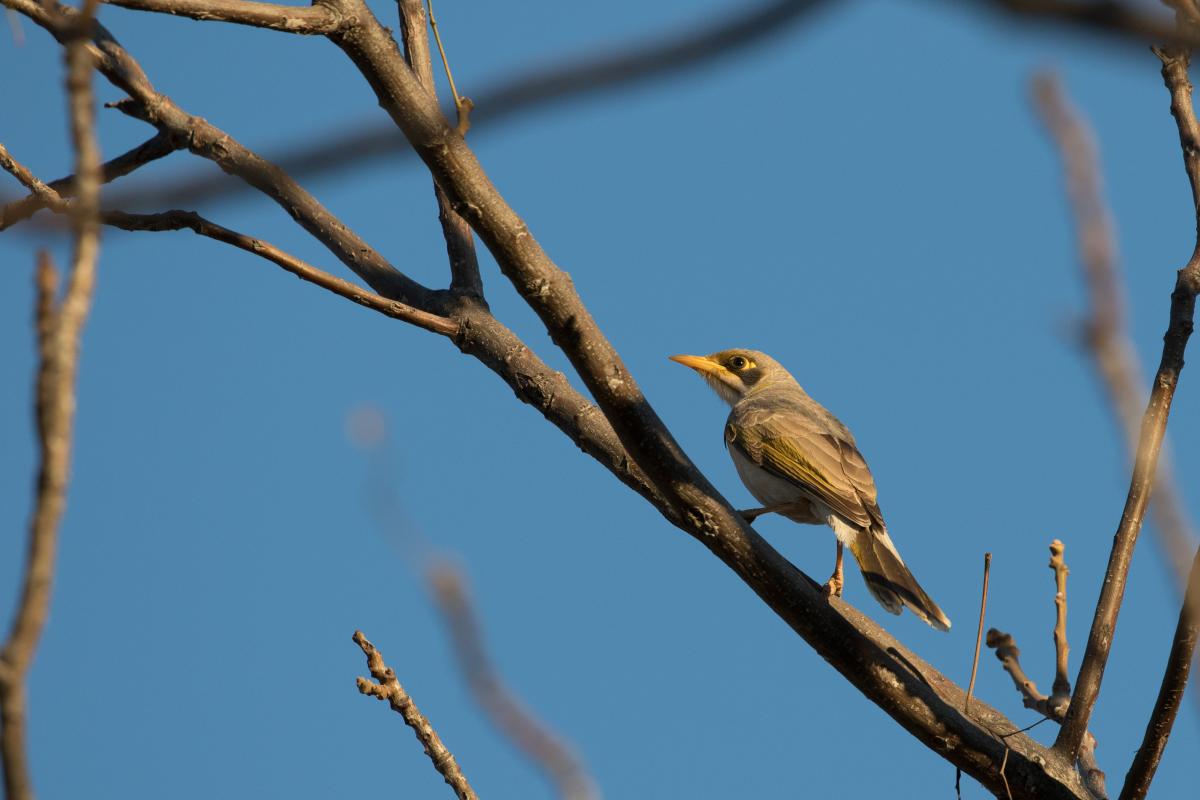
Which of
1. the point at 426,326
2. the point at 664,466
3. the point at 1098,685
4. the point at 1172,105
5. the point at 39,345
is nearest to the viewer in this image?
the point at 39,345

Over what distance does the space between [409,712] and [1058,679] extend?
309 cm

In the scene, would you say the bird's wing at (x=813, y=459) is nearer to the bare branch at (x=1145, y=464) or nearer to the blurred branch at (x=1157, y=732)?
the bare branch at (x=1145, y=464)

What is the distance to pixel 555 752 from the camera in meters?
2.45

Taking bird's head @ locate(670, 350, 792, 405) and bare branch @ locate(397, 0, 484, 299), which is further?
bird's head @ locate(670, 350, 792, 405)

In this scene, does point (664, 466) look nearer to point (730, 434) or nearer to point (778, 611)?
point (778, 611)

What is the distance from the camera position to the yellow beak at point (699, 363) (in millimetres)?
10922

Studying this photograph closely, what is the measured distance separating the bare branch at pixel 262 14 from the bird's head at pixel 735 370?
7.13 meters

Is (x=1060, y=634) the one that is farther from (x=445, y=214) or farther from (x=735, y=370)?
(x=735, y=370)

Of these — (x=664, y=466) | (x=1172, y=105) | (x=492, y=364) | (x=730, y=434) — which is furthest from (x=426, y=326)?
(x=730, y=434)

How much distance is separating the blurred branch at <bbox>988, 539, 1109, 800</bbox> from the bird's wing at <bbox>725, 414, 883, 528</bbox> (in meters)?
1.71

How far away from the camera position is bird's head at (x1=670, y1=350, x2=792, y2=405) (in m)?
10.8

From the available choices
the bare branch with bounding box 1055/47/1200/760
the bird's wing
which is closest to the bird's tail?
the bird's wing

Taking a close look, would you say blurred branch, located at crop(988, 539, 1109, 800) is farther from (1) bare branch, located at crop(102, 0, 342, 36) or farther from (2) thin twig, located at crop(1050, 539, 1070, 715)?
(1) bare branch, located at crop(102, 0, 342, 36)

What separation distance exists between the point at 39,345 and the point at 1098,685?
166 inches
